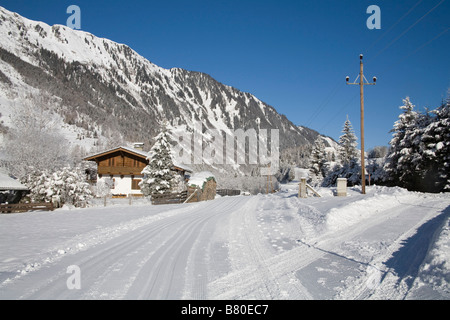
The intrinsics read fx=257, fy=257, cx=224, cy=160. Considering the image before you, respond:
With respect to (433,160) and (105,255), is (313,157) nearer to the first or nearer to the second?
(433,160)

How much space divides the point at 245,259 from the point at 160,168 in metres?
22.6

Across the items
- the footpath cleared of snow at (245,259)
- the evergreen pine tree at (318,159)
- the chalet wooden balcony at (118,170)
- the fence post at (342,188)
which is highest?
the evergreen pine tree at (318,159)

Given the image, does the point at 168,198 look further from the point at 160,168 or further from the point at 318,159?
the point at 318,159

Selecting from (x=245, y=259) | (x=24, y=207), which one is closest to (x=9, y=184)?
(x=24, y=207)

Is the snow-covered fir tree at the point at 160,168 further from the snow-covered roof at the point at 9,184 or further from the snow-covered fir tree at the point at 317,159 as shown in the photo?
the snow-covered fir tree at the point at 317,159

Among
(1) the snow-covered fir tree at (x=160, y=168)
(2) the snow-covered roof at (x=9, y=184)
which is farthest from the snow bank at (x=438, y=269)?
(2) the snow-covered roof at (x=9, y=184)

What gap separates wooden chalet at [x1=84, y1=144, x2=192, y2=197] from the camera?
1436 inches

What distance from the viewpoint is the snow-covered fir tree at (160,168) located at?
26922 mm

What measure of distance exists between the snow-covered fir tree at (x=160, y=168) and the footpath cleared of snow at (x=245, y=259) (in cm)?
1626

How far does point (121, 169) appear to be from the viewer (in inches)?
1437

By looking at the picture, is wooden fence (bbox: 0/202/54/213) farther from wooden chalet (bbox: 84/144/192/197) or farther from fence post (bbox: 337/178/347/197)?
fence post (bbox: 337/178/347/197)

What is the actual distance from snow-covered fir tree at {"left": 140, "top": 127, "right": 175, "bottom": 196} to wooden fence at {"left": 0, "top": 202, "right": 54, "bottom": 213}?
952 centimetres
